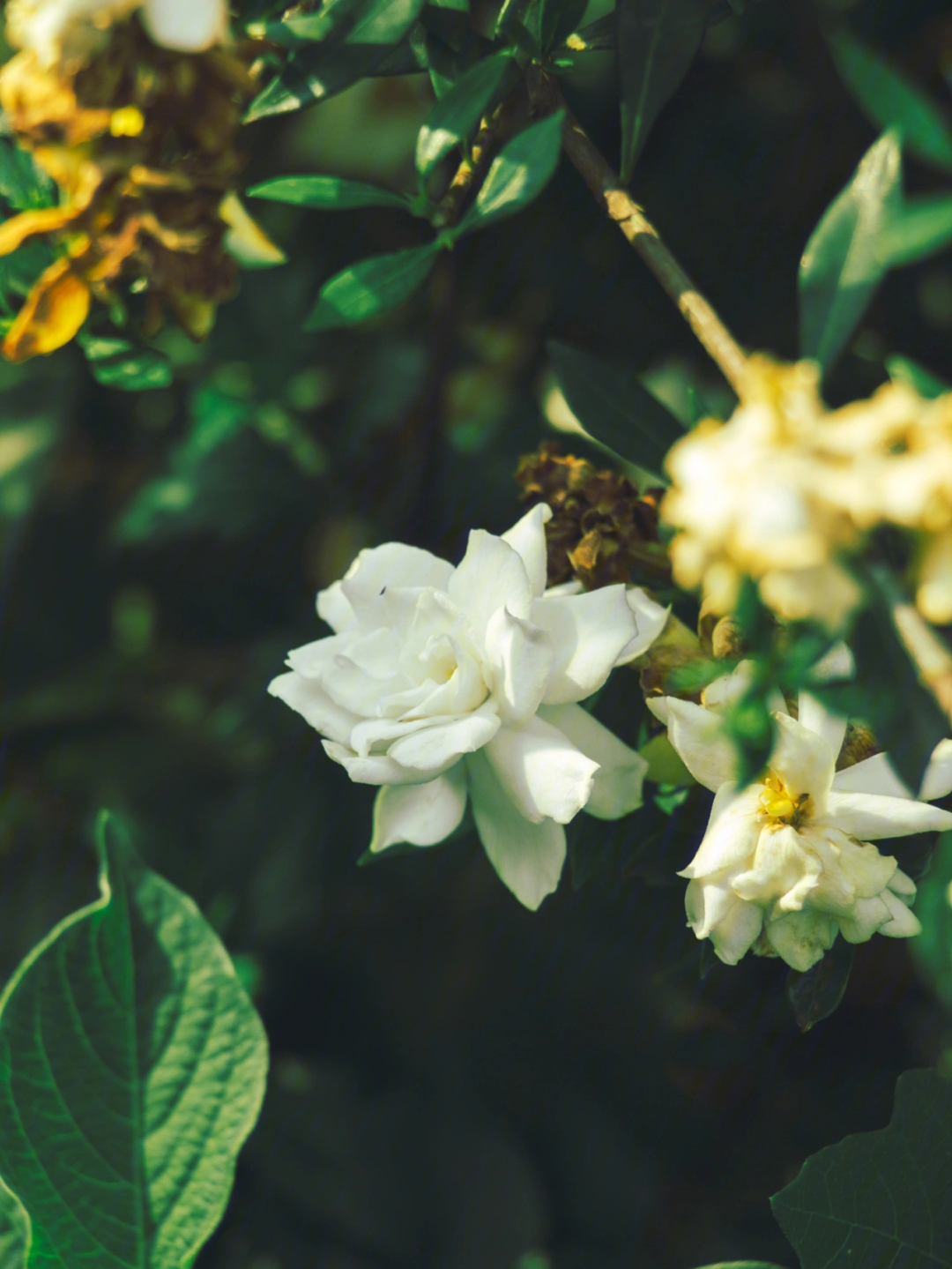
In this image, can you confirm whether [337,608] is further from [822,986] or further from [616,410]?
[822,986]

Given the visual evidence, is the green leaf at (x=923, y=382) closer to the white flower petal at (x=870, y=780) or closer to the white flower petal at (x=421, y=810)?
the white flower petal at (x=870, y=780)

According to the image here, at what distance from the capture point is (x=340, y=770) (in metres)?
1.15

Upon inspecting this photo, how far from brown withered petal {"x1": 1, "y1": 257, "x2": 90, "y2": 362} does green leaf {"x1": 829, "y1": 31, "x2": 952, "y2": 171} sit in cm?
37

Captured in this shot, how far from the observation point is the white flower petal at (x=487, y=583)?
56cm

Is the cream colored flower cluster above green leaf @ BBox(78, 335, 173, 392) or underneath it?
underneath

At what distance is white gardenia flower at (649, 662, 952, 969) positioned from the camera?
0.52m

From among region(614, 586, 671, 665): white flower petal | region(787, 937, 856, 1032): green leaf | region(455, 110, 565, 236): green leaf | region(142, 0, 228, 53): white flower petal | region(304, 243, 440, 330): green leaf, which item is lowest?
region(787, 937, 856, 1032): green leaf

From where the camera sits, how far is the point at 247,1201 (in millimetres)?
1121

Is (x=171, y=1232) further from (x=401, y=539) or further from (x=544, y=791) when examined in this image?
(x=401, y=539)

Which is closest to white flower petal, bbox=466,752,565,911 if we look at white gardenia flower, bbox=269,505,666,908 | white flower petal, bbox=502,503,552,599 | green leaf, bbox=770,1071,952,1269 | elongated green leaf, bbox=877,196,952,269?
white gardenia flower, bbox=269,505,666,908

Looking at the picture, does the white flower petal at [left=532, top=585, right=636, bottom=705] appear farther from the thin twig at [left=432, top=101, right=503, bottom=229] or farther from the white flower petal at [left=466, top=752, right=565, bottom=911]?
the thin twig at [left=432, top=101, right=503, bottom=229]

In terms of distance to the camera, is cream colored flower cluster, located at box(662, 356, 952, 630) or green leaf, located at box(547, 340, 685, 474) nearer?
cream colored flower cluster, located at box(662, 356, 952, 630)

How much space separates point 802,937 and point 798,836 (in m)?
0.05

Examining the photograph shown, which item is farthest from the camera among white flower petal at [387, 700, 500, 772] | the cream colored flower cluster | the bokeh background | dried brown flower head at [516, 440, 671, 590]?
the bokeh background
